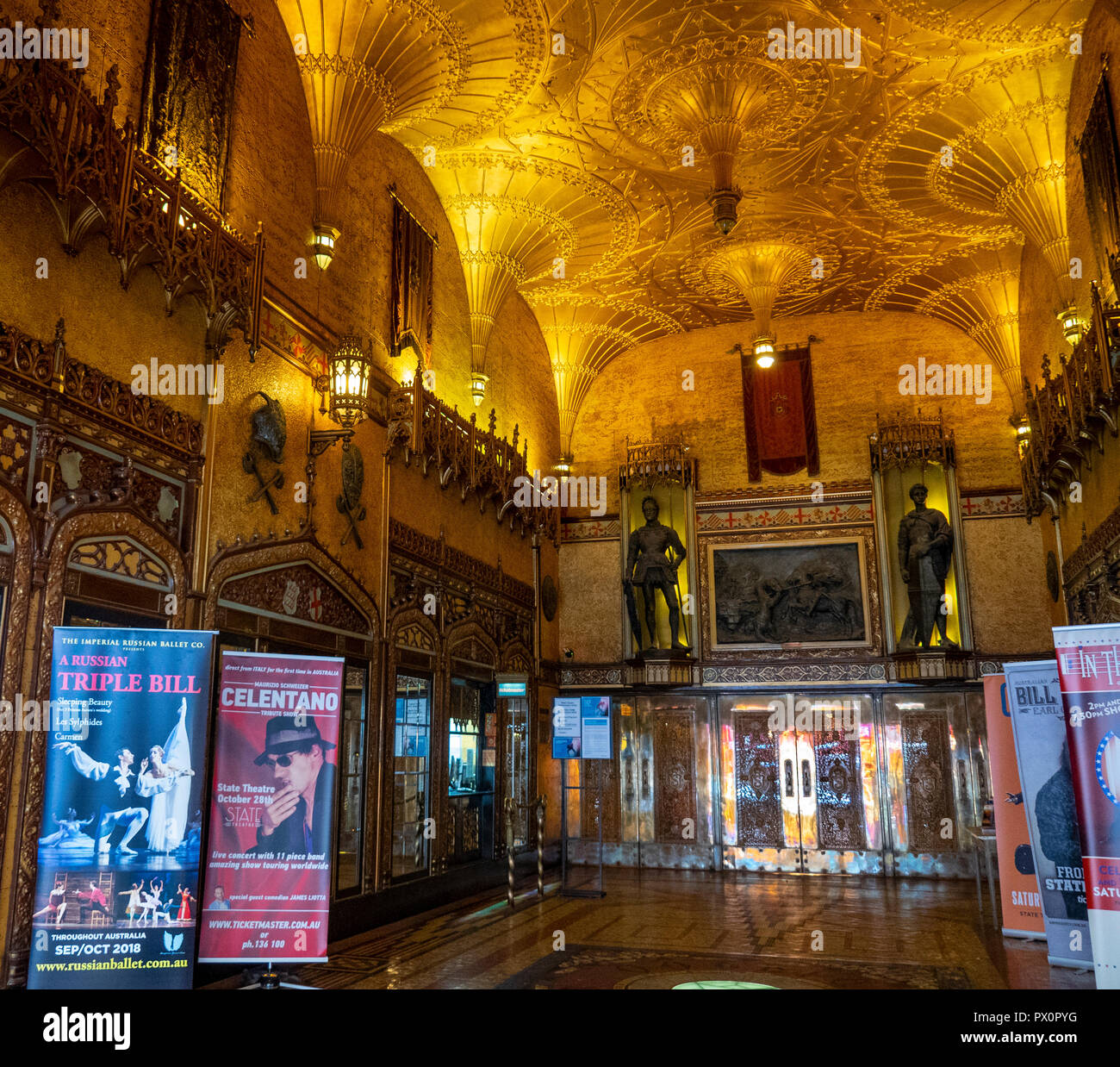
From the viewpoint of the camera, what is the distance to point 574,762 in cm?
1672

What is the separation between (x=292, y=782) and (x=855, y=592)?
1222 cm

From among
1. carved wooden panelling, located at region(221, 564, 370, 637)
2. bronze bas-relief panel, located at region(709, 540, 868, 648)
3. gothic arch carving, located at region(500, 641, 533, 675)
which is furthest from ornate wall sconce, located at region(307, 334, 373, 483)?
bronze bas-relief panel, located at region(709, 540, 868, 648)

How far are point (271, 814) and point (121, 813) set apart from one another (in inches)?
40.2

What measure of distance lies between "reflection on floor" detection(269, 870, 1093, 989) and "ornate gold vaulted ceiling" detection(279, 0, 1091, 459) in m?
7.18

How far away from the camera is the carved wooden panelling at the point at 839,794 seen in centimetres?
1548

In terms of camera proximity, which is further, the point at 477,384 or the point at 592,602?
the point at 592,602

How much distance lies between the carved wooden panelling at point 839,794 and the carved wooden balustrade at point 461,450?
20.1 ft

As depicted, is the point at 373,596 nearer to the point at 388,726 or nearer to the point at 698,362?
the point at 388,726

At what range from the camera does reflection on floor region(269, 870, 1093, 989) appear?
7328mm

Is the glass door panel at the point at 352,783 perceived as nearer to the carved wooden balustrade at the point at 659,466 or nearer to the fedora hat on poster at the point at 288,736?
the fedora hat on poster at the point at 288,736

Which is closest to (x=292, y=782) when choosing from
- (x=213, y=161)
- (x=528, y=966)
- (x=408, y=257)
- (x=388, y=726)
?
(x=528, y=966)

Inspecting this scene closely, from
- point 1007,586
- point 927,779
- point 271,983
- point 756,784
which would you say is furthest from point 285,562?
point 1007,586

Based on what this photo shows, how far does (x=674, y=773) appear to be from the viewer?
644 inches

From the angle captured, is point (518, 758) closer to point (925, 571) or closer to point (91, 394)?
point (925, 571)
